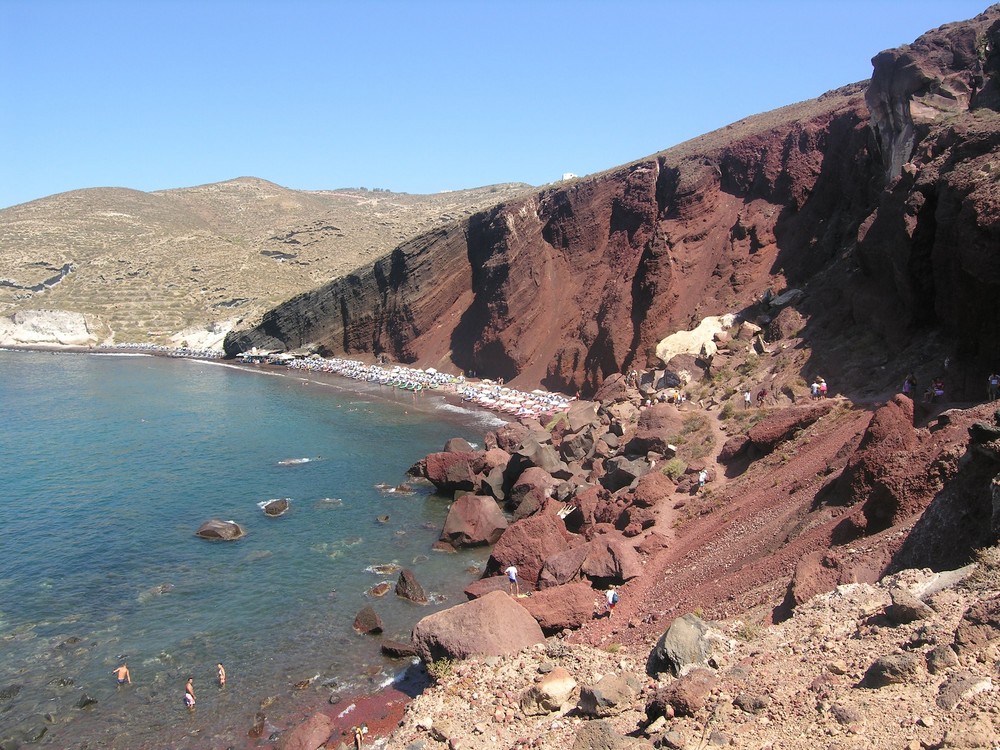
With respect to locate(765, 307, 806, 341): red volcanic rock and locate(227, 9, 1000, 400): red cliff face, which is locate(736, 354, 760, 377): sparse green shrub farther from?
locate(227, 9, 1000, 400): red cliff face

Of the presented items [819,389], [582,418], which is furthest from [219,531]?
[819,389]

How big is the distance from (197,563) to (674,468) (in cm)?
1904

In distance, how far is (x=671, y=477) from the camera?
28.0 m

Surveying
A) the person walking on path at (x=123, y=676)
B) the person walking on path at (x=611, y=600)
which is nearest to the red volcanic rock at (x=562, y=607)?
the person walking on path at (x=611, y=600)

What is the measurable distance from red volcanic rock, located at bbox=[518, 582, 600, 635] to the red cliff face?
14.1 metres

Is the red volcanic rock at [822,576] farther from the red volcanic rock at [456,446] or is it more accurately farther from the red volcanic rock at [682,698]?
the red volcanic rock at [456,446]

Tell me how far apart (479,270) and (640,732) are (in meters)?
67.4

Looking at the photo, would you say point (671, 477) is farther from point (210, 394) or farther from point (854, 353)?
point (210, 394)

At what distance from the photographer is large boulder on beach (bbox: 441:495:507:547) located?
2897 cm

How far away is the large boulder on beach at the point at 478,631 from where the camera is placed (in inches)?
679

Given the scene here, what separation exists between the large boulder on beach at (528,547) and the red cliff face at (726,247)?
14456mm

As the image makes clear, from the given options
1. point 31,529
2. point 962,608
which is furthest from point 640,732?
point 31,529

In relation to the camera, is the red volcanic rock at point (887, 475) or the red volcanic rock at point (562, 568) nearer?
the red volcanic rock at point (887, 475)

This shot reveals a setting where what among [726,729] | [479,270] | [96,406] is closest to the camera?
[726,729]
